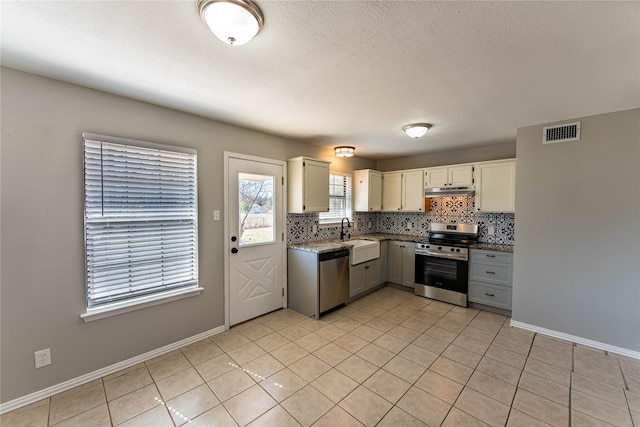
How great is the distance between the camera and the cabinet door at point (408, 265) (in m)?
4.42

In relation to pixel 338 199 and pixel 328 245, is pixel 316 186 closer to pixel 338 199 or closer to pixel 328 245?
pixel 328 245

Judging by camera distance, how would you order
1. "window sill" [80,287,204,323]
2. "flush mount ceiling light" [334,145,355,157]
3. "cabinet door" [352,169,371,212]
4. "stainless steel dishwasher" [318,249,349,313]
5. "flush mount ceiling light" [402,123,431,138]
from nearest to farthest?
"window sill" [80,287,204,323] → "flush mount ceiling light" [402,123,431,138] → "stainless steel dishwasher" [318,249,349,313] → "flush mount ceiling light" [334,145,355,157] → "cabinet door" [352,169,371,212]

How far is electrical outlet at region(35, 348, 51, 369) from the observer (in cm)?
199

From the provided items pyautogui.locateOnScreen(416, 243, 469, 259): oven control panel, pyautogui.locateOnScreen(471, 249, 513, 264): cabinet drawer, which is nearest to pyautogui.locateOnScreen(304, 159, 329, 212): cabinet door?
pyautogui.locateOnScreen(416, 243, 469, 259): oven control panel

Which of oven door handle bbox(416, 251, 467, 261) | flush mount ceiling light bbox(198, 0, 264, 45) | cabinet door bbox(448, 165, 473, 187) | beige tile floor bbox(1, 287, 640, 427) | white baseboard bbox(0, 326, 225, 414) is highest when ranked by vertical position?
flush mount ceiling light bbox(198, 0, 264, 45)

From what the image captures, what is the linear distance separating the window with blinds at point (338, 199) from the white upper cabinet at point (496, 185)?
6.93 ft

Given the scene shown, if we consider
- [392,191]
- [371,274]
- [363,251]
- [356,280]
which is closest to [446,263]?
[371,274]

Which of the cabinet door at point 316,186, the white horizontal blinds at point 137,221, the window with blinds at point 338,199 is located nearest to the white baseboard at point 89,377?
the white horizontal blinds at point 137,221

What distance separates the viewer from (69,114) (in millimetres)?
2098

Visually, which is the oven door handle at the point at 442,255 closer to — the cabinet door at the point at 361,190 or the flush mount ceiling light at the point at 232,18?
the cabinet door at the point at 361,190

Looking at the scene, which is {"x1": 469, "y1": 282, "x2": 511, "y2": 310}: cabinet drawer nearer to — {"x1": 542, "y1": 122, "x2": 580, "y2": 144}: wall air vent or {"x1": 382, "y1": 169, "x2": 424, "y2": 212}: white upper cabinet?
{"x1": 382, "y1": 169, "x2": 424, "y2": 212}: white upper cabinet

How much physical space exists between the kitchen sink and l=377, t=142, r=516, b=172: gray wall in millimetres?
1813

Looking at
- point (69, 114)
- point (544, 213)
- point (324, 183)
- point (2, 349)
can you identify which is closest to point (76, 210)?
point (69, 114)

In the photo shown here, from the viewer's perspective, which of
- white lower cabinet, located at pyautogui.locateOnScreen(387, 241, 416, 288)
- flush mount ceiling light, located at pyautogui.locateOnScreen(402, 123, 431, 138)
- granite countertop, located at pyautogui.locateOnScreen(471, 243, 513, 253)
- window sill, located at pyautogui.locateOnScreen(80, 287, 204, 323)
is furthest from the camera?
white lower cabinet, located at pyautogui.locateOnScreen(387, 241, 416, 288)
